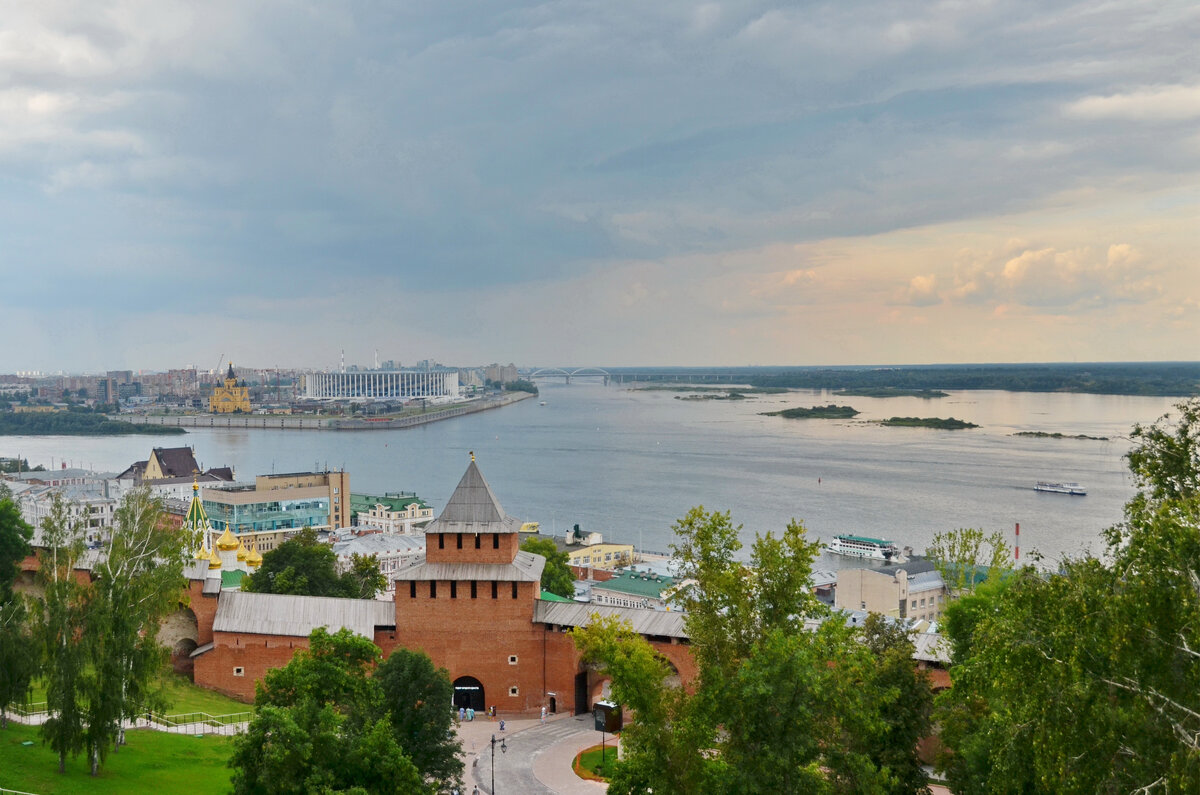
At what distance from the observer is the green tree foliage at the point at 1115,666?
706 cm

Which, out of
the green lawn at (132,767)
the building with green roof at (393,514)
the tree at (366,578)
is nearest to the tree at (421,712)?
the green lawn at (132,767)

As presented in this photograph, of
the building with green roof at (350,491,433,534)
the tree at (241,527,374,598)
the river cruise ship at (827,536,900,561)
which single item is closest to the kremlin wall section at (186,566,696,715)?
the tree at (241,527,374,598)

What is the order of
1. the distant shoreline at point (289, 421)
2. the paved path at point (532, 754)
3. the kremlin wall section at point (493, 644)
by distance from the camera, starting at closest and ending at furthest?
1. the paved path at point (532, 754)
2. the kremlin wall section at point (493, 644)
3. the distant shoreline at point (289, 421)

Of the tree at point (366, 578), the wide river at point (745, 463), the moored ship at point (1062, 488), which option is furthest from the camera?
the moored ship at point (1062, 488)

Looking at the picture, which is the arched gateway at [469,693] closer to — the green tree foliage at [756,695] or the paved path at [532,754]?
the paved path at [532,754]

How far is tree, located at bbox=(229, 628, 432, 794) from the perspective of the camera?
38.7 feet

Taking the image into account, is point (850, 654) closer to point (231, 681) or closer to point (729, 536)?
point (729, 536)

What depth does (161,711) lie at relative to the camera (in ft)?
50.2

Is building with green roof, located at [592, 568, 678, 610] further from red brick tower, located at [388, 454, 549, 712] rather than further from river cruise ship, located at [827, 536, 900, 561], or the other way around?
red brick tower, located at [388, 454, 549, 712]

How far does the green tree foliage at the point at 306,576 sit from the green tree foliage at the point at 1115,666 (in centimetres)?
2045

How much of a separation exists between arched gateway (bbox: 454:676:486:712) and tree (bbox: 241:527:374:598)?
6944 millimetres

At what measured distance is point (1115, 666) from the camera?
24.0 feet

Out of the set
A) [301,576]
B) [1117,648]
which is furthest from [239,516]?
[1117,648]

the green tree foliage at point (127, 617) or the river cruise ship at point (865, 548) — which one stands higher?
the green tree foliage at point (127, 617)
